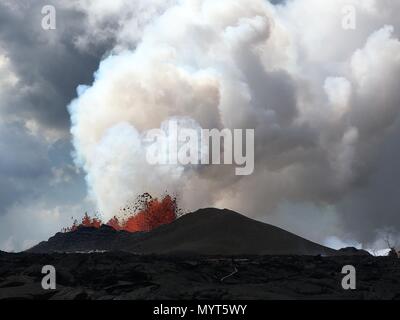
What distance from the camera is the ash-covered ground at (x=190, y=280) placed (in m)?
44.0

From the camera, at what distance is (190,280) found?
54.0m

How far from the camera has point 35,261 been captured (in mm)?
72438

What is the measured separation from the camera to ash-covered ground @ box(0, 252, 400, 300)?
44031 mm

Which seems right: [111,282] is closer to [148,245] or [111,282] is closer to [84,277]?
[84,277]

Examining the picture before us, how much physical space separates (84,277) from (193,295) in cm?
1515
